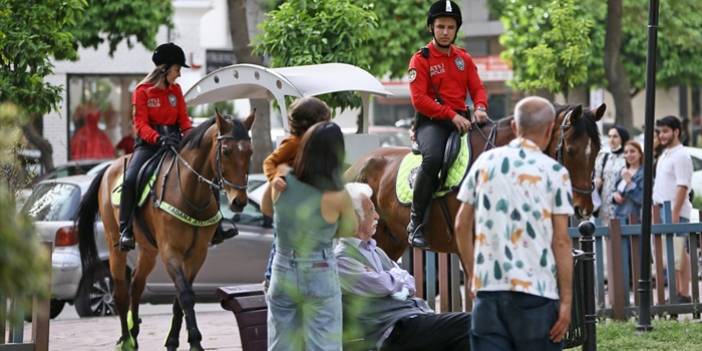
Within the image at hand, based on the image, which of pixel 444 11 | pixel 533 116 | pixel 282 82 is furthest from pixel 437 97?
pixel 533 116

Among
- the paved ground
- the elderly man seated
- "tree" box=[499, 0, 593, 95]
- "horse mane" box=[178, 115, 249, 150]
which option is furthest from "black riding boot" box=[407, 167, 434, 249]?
"tree" box=[499, 0, 593, 95]

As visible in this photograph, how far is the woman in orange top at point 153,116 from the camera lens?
40.7 feet

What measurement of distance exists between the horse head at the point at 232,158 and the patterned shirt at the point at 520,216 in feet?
15.5

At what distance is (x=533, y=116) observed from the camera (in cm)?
702

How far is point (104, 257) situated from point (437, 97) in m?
6.27

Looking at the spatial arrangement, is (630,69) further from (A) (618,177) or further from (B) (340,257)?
(B) (340,257)

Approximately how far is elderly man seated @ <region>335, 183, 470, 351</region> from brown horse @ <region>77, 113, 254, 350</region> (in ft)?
7.99

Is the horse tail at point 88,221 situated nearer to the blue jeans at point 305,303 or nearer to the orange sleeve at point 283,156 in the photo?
the orange sleeve at point 283,156

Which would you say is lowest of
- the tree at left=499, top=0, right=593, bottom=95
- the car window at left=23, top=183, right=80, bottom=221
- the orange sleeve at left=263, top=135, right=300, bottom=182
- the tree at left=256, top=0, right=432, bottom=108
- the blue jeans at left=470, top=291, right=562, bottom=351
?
the blue jeans at left=470, top=291, right=562, bottom=351

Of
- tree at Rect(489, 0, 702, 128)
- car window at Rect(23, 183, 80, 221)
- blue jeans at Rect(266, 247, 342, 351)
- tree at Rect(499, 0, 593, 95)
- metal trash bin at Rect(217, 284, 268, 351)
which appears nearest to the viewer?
blue jeans at Rect(266, 247, 342, 351)

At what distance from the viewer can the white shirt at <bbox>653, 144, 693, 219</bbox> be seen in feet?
51.1

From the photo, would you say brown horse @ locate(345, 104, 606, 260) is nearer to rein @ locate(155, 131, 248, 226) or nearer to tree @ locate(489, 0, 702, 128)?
rein @ locate(155, 131, 248, 226)

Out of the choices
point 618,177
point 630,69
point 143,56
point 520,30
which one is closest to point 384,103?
point 630,69

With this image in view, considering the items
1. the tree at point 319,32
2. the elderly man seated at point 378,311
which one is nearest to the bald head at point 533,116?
the elderly man seated at point 378,311
